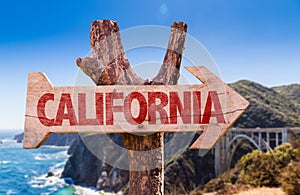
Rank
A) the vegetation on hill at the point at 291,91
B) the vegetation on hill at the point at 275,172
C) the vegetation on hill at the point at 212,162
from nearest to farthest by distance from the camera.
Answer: the vegetation on hill at the point at 275,172 < the vegetation on hill at the point at 212,162 < the vegetation on hill at the point at 291,91

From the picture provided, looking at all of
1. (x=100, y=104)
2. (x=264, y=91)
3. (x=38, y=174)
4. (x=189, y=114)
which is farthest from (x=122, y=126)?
(x=264, y=91)

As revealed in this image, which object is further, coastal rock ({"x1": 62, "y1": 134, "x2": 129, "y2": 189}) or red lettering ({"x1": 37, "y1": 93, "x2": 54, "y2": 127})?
coastal rock ({"x1": 62, "y1": 134, "x2": 129, "y2": 189})

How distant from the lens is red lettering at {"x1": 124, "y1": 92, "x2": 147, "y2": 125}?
196 cm

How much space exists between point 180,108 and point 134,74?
47 cm

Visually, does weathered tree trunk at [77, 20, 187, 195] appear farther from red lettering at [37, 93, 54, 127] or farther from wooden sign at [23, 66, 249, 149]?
red lettering at [37, 93, 54, 127]

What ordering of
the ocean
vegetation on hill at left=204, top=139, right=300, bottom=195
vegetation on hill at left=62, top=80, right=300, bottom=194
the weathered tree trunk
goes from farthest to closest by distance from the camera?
the ocean < vegetation on hill at left=62, top=80, right=300, bottom=194 < vegetation on hill at left=204, top=139, right=300, bottom=195 < the weathered tree trunk

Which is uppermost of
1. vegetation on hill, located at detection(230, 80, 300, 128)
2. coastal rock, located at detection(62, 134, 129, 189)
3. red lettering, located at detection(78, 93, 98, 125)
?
vegetation on hill, located at detection(230, 80, 300, 128)

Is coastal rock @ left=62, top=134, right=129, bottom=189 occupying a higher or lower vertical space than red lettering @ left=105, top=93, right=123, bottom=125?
lower

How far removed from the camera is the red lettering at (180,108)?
1967 millimetres

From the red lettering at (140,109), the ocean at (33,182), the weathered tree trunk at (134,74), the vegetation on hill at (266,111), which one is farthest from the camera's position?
the vegetation on hill at (266,111)

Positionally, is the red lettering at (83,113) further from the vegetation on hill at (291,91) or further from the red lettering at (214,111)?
the vegetation on hill at (291,91)

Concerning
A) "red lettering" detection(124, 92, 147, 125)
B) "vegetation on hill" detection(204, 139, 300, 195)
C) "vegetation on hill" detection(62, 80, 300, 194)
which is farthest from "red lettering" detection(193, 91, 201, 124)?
"vegetation on hill" detection(62, 80, 300, 194)

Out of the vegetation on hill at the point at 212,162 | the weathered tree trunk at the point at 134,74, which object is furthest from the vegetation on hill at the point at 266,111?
the weathered tree trunk at the point at 134,74

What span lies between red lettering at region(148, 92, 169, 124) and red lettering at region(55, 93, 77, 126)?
52cm
